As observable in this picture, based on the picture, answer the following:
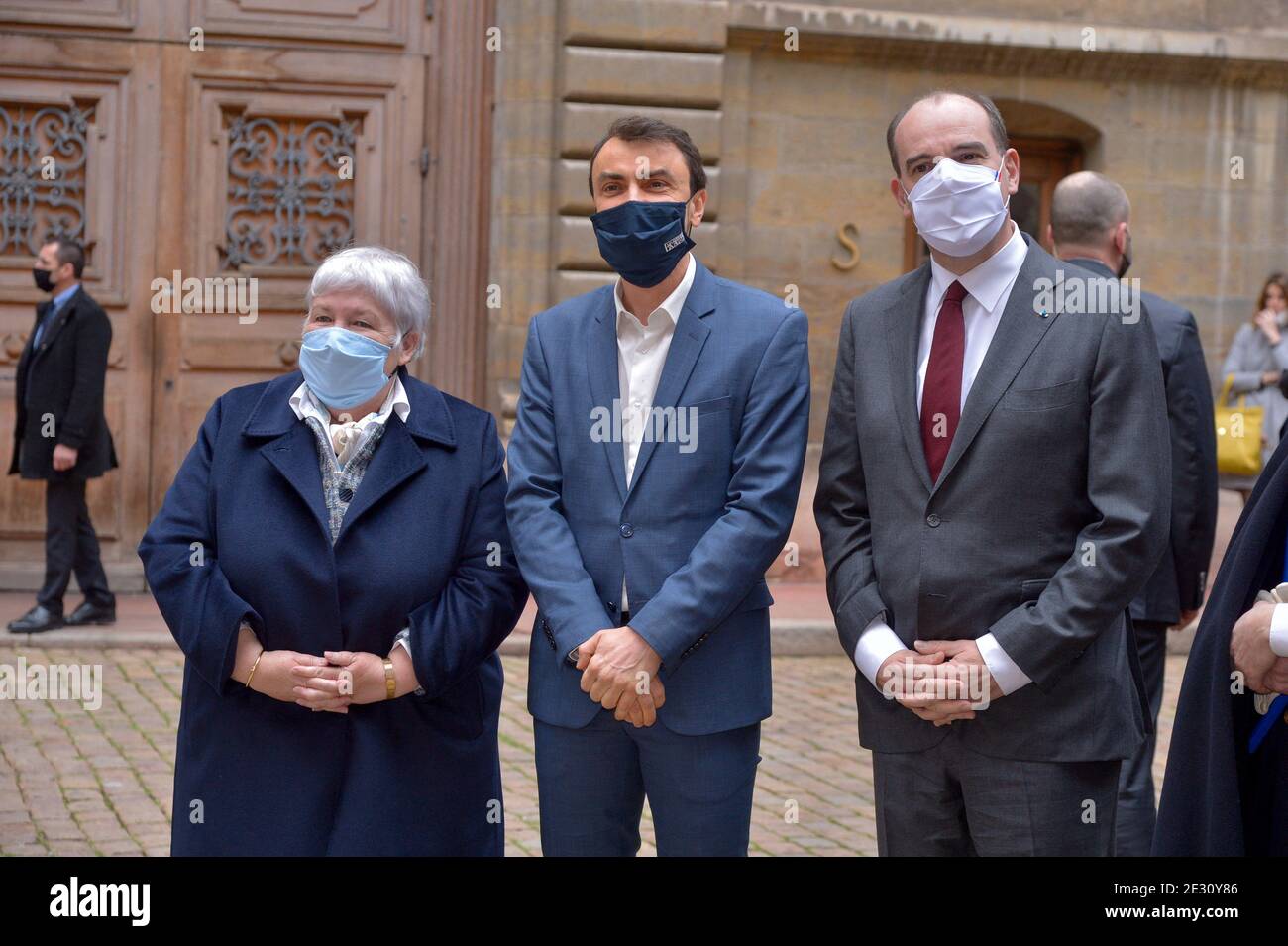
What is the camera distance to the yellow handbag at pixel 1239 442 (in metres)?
9.82

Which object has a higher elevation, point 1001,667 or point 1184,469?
point 1184,469

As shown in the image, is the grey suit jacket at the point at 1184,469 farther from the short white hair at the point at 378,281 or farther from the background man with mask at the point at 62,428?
the background man with mask at the point at 62,428

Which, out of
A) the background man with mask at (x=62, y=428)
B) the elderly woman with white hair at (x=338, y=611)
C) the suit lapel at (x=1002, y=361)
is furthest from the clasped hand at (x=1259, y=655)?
the background man with mask at (x=62, y=428)

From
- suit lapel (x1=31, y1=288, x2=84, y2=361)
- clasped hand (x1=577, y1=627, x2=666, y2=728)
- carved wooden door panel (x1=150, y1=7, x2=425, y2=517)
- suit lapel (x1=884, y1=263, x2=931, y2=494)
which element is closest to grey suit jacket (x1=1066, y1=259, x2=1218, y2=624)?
suit lapel (x1=884, y1=263, x2=931, y2=494)

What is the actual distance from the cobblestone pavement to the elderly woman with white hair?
2.29m

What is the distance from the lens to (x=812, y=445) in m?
12.2

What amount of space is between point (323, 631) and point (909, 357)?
1.41 m

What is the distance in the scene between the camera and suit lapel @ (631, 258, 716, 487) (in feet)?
12.2

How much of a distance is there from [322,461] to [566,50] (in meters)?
8.21

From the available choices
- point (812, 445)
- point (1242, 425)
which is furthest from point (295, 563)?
point (812, 445)

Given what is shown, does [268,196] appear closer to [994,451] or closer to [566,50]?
[566,50]

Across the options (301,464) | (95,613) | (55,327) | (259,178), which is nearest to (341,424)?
(301,464)

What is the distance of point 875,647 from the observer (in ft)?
11.8

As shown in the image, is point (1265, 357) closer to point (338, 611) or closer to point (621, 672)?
point (621, 672)
